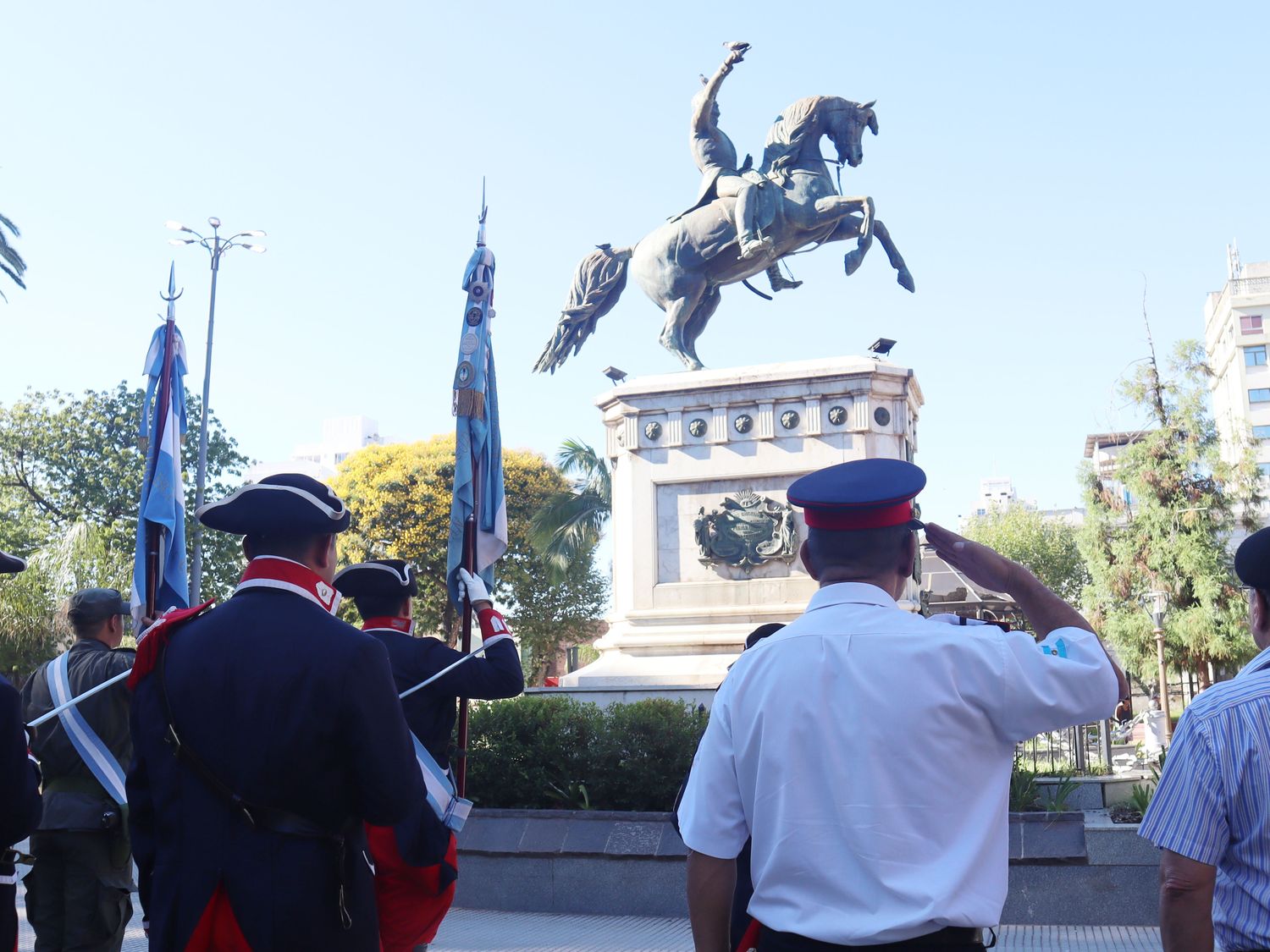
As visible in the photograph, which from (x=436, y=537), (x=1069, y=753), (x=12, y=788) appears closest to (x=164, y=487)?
(x=12, y=788)

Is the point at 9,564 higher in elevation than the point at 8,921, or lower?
higher

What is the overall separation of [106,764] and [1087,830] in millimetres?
5873

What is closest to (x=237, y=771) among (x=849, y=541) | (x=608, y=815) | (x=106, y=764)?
(x=849, y=541)

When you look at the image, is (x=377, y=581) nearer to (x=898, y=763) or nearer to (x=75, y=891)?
(x=75, y=891)

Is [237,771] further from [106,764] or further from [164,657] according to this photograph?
[106,764]

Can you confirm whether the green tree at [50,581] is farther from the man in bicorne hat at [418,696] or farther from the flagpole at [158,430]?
the man in bicorne hat at [418,696]

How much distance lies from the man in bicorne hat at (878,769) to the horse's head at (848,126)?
45.9 ft

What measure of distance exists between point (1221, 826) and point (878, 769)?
768 millimetres

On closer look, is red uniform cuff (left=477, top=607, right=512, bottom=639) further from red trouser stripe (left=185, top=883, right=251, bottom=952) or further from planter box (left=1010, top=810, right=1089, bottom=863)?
planter box (left=1010, top=810, right=1089, bottom=863)

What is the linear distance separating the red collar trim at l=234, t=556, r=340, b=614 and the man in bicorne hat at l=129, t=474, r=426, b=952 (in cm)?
3

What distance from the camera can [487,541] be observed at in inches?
309

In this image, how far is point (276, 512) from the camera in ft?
11.9

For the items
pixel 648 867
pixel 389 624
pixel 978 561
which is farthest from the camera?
pixel 648 867

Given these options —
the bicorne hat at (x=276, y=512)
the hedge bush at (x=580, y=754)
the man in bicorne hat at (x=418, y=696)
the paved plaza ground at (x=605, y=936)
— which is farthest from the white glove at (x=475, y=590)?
the hedge bush at (x=580, y=754)
